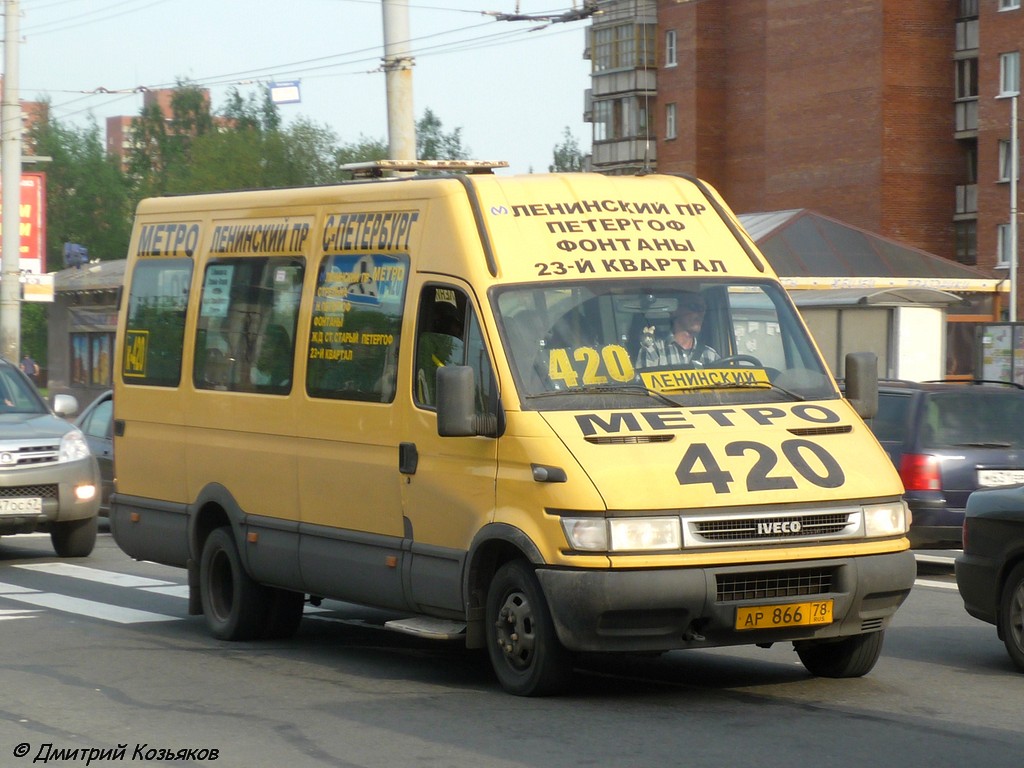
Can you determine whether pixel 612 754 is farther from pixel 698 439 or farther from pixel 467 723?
pixel 698 439

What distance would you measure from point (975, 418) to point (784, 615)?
751 centimetres

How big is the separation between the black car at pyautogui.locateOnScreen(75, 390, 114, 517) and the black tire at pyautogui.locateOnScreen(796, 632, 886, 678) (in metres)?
10.9

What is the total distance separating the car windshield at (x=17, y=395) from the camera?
1659 centimetres

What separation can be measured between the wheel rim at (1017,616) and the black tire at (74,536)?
9.33 m

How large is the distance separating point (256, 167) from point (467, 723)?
91955 millimetres

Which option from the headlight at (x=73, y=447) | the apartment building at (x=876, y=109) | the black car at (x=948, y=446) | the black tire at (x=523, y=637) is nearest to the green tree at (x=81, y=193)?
the apartment building at (x=876, y=109)

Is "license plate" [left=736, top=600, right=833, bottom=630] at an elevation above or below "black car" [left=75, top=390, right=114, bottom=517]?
above

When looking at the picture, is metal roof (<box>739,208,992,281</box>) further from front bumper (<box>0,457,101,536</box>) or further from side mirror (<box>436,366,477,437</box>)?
side mirror (<box>436,366,477,437</box>)

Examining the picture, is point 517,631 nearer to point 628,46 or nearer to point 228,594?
point 228,594

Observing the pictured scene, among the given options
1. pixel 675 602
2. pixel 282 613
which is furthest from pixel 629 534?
pixel 282 613

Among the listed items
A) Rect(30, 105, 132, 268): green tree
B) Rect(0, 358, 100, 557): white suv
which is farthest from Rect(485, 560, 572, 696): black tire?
Rect(30, 105, 132, 268): green tree

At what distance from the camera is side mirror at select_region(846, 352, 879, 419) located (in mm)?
9109

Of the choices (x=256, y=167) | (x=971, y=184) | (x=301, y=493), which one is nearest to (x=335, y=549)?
(x=301, y=493)

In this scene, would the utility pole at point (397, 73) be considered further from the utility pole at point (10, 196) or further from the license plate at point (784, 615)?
the utility pole at point (10, 196)
